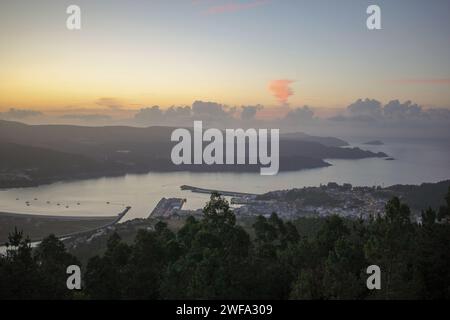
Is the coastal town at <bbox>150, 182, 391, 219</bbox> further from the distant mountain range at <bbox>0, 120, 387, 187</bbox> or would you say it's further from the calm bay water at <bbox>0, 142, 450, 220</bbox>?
the distant mountain range at <bbox>0, 120, 387, 187</bbox>

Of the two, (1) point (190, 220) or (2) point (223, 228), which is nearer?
(2) point (223, 228)

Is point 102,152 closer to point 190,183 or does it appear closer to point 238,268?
point 190,183

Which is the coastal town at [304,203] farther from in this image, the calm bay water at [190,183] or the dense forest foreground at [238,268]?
the dense forest foreground at [238,268]

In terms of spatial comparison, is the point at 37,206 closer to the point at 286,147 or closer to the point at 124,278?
the point at 124,278

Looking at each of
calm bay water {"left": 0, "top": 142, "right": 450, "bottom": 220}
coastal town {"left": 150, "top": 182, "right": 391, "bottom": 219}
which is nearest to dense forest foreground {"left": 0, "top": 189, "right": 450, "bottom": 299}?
coastal town {"left": 150, "top": 182, "right": 391, "bottom": 219}

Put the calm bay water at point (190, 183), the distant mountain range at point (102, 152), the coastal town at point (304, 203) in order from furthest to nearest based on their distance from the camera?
the distant mountain range at point (102, 152) < the calm bay water at point (190, 183) < the coastal town at point (304, 203)

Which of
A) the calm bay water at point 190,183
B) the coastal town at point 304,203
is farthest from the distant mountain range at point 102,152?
the coastal town at point 304,203
